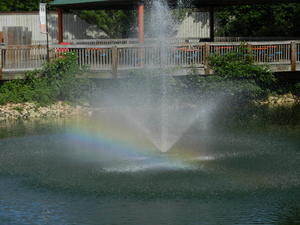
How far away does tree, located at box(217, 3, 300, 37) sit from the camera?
40875 mm

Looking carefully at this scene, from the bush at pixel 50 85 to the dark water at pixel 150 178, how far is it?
397cm

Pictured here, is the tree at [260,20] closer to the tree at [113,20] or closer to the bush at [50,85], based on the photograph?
the tree at [113,20]

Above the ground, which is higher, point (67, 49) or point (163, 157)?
point (67, 49)

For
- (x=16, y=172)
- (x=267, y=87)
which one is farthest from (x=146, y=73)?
(x=16, y=172)

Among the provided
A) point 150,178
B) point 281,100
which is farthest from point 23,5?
point 150,178

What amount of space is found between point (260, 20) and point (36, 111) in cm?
1998

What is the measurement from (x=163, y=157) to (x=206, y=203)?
4708 millimetres

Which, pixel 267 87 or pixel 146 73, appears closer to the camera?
pixel 146 73

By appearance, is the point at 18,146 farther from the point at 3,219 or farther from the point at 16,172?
the point at 3,219

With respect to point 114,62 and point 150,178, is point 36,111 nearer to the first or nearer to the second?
point 114,62

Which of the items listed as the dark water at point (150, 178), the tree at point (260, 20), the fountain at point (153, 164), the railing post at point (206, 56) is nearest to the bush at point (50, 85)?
the fountain at point (153, 164)

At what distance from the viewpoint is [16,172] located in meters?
17.6

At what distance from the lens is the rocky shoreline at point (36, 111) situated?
Result: 27.2 meters

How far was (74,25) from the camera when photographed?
4212 cm
